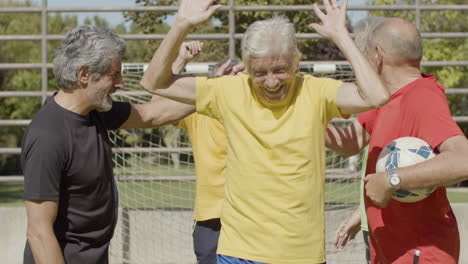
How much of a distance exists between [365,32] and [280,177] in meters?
1.04

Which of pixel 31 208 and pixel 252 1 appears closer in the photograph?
pixel 31 208

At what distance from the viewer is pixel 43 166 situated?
3447 mm

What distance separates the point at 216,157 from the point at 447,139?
2209mm

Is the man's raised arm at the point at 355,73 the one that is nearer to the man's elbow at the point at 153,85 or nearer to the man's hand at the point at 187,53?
the man's elbow at the point at 153,85

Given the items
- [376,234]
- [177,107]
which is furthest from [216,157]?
[376,234]

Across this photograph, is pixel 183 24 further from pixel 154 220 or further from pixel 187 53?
pixel 154 220

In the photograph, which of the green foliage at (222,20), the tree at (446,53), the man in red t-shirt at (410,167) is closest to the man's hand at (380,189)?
the man in red t-shirt at (410,167)

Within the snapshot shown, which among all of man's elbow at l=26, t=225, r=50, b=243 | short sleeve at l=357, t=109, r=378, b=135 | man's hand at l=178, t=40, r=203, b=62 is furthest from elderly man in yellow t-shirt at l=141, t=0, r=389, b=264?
man's hand at l=178, t=40, r=203, b=62

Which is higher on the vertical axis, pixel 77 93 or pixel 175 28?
pixel 175 28

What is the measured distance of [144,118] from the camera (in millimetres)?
4199

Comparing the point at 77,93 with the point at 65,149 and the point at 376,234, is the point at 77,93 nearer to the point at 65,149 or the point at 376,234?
the point at 65,149

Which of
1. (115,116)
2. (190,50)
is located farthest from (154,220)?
(115,116)

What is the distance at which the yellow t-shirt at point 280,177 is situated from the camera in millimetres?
3506

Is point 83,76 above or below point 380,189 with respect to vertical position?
above
